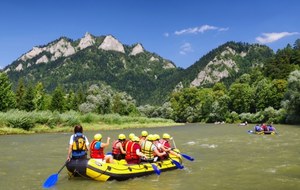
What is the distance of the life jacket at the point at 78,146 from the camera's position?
13031 millimetres

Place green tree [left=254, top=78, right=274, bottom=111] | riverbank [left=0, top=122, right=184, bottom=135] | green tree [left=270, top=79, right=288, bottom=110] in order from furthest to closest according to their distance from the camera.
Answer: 1. green tree [left=254, top=78, right=274, bottom=111]
2. green tree [left=270, top=79, right=288, bottom=110]
3. riverbank [left=0, top=122, right=184, bottom=135]

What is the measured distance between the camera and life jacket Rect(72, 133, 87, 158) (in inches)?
513

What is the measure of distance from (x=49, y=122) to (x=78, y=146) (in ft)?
103

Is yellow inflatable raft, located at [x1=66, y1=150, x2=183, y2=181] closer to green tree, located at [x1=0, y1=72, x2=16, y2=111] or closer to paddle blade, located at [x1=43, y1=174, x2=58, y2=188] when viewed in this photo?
paddle blade, located at [x1=43, y1=174, x2=58, y2=188]

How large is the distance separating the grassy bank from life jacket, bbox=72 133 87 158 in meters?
26.4

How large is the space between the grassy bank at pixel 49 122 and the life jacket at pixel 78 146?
26.4m

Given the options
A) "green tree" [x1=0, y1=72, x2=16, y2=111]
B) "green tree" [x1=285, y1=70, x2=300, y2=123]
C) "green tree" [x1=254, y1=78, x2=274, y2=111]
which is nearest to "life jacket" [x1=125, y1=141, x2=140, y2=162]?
"green tree" [x1=0, y1=72, x2=16, y2=111]

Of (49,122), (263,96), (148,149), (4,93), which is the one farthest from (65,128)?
(263,96)

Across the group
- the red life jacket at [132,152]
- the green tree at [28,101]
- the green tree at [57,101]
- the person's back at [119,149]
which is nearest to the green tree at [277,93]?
the green tree at [57,101]

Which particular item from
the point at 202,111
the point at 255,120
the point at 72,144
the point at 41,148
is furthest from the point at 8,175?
the point at 202,111

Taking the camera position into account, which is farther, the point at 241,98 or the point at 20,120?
the point at 241,98

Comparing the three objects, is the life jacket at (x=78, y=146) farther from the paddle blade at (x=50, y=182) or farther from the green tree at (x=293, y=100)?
the green tree at (x=293, y=100)

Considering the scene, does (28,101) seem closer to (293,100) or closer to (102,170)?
(293,100)

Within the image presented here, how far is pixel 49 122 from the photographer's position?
140 ft
